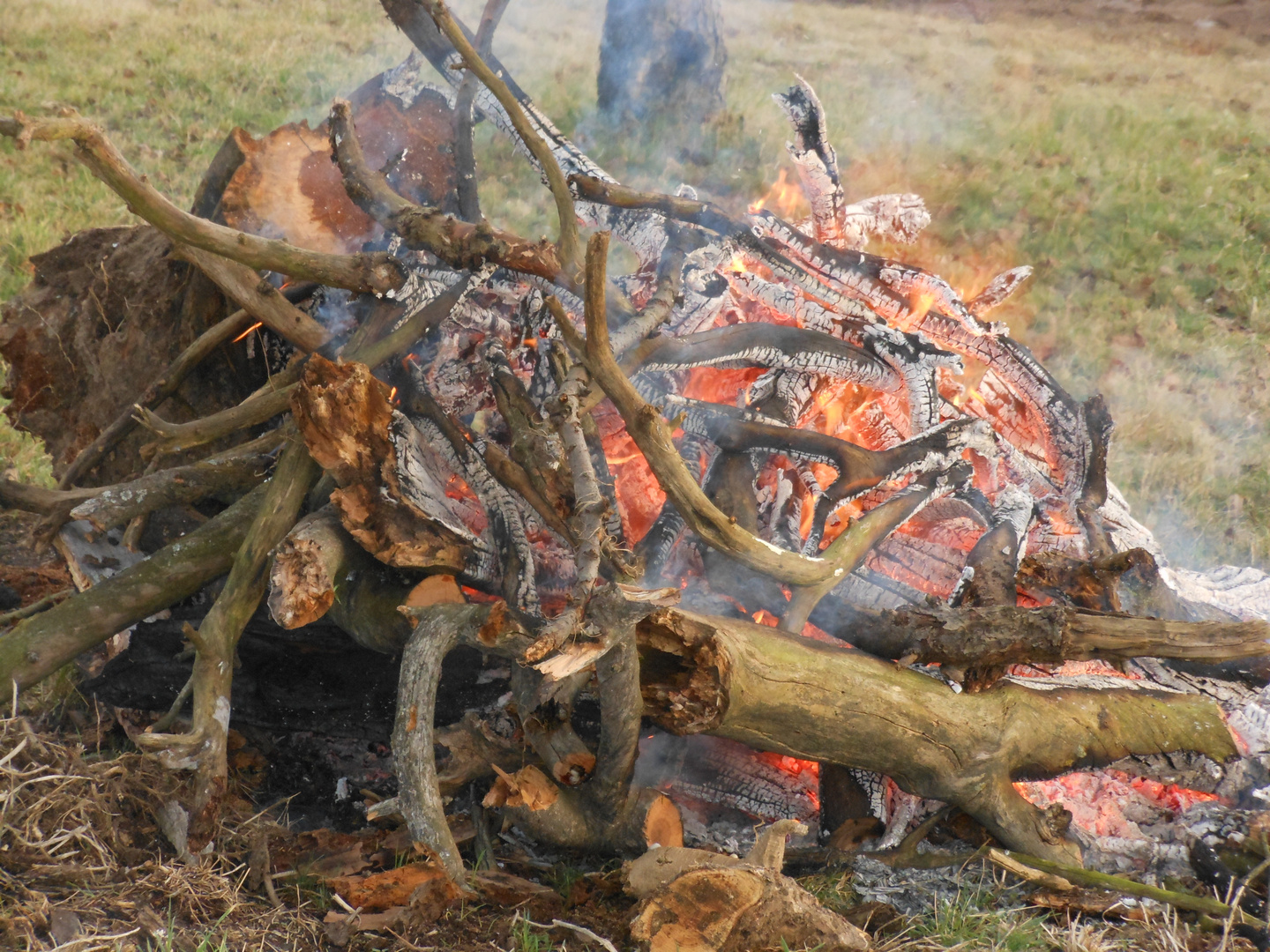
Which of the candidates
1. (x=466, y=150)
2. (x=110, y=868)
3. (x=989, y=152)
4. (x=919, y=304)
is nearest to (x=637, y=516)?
(x=919, y=304)

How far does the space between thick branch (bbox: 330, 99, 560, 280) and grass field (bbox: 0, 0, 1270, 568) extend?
306 centimetres

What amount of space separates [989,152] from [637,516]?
6564mm

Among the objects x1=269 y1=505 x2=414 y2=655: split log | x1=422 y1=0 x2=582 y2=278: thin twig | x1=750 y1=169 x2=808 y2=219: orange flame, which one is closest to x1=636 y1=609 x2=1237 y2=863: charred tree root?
x1=269 y1=505 x2=414 y2=655: split log

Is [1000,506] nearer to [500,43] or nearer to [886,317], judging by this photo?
[886,317]

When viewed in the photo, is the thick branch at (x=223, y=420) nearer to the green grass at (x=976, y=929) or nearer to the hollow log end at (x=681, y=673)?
the hollow log end at (x=681, y=673)

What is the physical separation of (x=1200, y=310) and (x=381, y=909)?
676 cm

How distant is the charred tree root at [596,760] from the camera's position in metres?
1.86

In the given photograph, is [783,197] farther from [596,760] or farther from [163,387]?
[596,760]

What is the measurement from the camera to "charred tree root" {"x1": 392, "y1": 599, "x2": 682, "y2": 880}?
1.86 m

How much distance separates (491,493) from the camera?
2.57 m

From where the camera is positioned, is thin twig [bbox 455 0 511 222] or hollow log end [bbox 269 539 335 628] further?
thin twig [bbox 455 0 511 222]

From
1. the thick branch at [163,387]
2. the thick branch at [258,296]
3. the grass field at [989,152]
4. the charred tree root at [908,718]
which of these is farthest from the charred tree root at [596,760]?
the grass field at [989,152]

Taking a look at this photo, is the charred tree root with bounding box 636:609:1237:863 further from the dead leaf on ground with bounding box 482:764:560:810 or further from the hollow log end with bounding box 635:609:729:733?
the dead leaf on ground with bounding box 482:764:560:810

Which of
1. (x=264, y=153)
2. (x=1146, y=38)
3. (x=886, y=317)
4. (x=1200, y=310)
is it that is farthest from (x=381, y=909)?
(x=1146, y=38)
